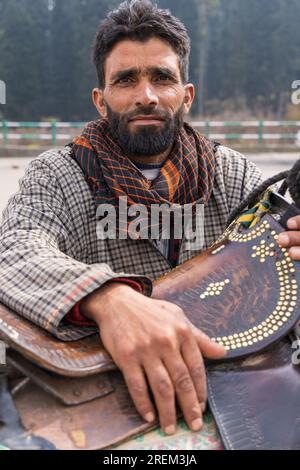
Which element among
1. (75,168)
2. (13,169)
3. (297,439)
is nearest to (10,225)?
(75,168)

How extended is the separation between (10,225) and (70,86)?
1098 inches

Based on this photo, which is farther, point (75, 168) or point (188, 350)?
point (75, 168)

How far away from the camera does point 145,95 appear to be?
1.62 metres

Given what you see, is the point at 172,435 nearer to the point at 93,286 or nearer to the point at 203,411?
the point at 203,411

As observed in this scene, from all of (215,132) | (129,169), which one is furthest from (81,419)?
(215,132)

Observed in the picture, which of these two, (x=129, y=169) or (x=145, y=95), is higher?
(x=145, y=95)

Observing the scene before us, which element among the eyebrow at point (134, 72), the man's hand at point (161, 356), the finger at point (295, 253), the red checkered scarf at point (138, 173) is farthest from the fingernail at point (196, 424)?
the eyebrow at point (134, 72)

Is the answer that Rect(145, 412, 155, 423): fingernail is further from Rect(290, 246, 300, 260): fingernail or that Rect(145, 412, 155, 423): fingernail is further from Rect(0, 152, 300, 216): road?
Rect(0, 152, 300, 216): road

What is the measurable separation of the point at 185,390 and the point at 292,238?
1.37 ft

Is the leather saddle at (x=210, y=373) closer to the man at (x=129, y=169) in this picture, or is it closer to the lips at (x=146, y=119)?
the man at (x=129, y=169)

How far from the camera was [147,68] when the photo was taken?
164cm

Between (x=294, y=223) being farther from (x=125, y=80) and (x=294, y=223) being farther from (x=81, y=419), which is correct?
(x=125, y=80)

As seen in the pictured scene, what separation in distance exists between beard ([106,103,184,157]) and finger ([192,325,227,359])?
850 mm

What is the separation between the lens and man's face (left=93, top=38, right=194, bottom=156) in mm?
1644
